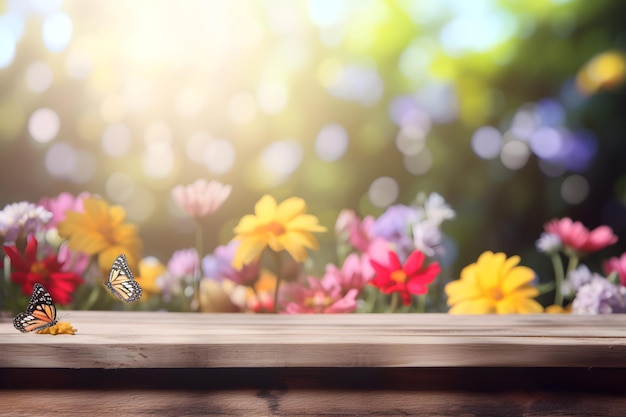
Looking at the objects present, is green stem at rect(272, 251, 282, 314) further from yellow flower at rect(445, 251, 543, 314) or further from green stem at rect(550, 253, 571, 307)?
green stem at rect(550, 253, 571, 307)

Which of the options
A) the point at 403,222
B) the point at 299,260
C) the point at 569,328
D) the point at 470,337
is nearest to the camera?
the point at 470,337

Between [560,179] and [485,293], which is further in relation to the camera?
[560,179]

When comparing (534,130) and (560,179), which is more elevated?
(534,130)

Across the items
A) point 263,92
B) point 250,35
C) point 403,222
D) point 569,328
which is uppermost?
point 250,35

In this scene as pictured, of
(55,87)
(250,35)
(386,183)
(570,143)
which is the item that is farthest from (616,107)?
(55,87)

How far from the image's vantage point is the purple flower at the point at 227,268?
5.39ft

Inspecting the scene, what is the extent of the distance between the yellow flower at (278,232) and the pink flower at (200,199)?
0.35ft

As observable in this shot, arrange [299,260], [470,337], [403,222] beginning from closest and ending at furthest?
[470,337]
[299,260]
[403,222]

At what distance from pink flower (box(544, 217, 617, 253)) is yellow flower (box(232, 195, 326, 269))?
0.58 m

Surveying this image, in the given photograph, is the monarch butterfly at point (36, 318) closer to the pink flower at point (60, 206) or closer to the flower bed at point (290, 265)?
the flower bed at point (290, 265)

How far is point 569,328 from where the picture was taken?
1.22 meters

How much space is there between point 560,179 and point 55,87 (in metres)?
1.30

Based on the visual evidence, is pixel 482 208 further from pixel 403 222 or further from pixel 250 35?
pixel 250 35

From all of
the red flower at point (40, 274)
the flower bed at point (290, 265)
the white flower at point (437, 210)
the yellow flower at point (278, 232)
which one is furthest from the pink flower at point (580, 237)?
the red flower at point (40, 274)
